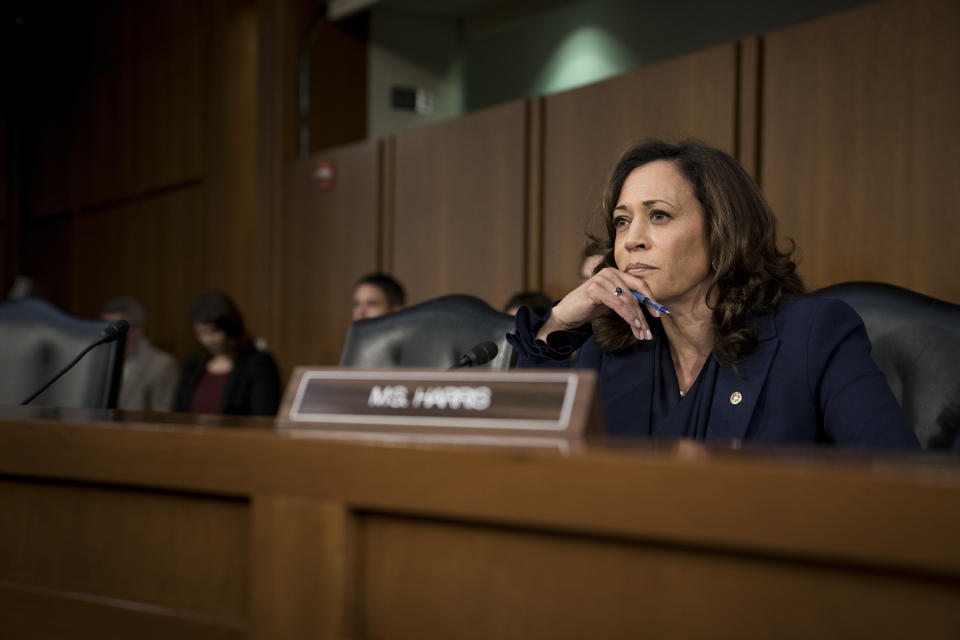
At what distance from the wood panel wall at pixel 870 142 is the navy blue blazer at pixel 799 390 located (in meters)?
1.15

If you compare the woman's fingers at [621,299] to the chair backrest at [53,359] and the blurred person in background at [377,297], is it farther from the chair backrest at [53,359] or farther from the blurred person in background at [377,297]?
the blurred person in background at [377,297]

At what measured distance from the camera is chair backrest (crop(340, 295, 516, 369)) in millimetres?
1752

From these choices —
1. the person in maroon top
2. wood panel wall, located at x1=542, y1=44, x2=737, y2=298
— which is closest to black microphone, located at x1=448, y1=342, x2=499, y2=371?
wood panel wall, located at x1=542, y1=44, x2=737, y2=298

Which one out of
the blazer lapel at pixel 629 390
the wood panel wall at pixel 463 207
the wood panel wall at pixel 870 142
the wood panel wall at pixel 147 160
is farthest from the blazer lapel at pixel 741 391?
the wood panel wall at pixel 147 160

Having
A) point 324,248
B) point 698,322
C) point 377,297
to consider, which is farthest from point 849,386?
point 324,248

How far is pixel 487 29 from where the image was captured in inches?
204

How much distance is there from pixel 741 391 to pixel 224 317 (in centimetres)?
325

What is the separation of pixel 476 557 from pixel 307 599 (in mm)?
146

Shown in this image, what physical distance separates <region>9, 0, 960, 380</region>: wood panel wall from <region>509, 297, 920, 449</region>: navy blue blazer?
815 millimetres

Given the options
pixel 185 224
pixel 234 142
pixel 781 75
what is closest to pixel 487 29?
pixel 234 142

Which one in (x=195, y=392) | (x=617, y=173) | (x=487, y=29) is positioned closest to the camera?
(x=617, y=173)

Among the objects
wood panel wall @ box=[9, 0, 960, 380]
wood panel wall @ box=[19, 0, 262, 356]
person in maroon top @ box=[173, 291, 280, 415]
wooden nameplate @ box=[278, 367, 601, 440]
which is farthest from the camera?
wood panel wall @ box=[19, 0, 262, 356]

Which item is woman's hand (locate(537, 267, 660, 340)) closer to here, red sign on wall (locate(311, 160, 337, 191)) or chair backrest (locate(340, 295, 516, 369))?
chair backrest (locate(340, 295, 516, 369))

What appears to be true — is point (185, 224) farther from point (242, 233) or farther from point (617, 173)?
point (617, 173)
